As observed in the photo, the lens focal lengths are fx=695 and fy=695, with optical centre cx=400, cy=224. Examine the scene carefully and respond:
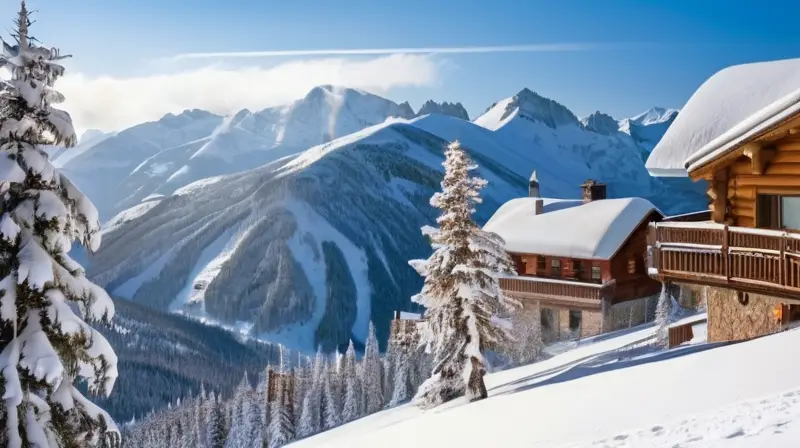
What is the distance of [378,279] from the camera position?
178375mm

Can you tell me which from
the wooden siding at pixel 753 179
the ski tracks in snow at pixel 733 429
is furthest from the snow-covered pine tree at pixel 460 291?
the ski tracks in snow at pixel 733 429

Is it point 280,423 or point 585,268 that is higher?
point 585,268

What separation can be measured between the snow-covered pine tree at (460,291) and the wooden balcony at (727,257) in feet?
21.5

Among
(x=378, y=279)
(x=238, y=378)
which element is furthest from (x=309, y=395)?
(x=378, y=279)

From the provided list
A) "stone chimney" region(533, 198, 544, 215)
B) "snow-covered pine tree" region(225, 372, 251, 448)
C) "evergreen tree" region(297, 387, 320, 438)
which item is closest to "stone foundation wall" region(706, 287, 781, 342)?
"stone chimney" region(533, 198, 544, 215)

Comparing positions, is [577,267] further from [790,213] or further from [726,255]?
[726,255]

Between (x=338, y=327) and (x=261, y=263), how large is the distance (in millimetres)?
31246

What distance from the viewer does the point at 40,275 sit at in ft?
36.9

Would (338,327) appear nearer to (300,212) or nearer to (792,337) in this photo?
(300,212)

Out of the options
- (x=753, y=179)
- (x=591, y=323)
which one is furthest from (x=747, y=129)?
(x=591, y=323)

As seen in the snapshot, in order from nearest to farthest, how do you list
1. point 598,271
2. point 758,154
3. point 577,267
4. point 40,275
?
point 40,275
point 758,154
point 598,271
point 577,267

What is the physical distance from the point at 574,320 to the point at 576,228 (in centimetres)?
618

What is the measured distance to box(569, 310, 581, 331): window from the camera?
44.7m

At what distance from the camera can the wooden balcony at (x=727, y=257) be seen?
1493 cm
